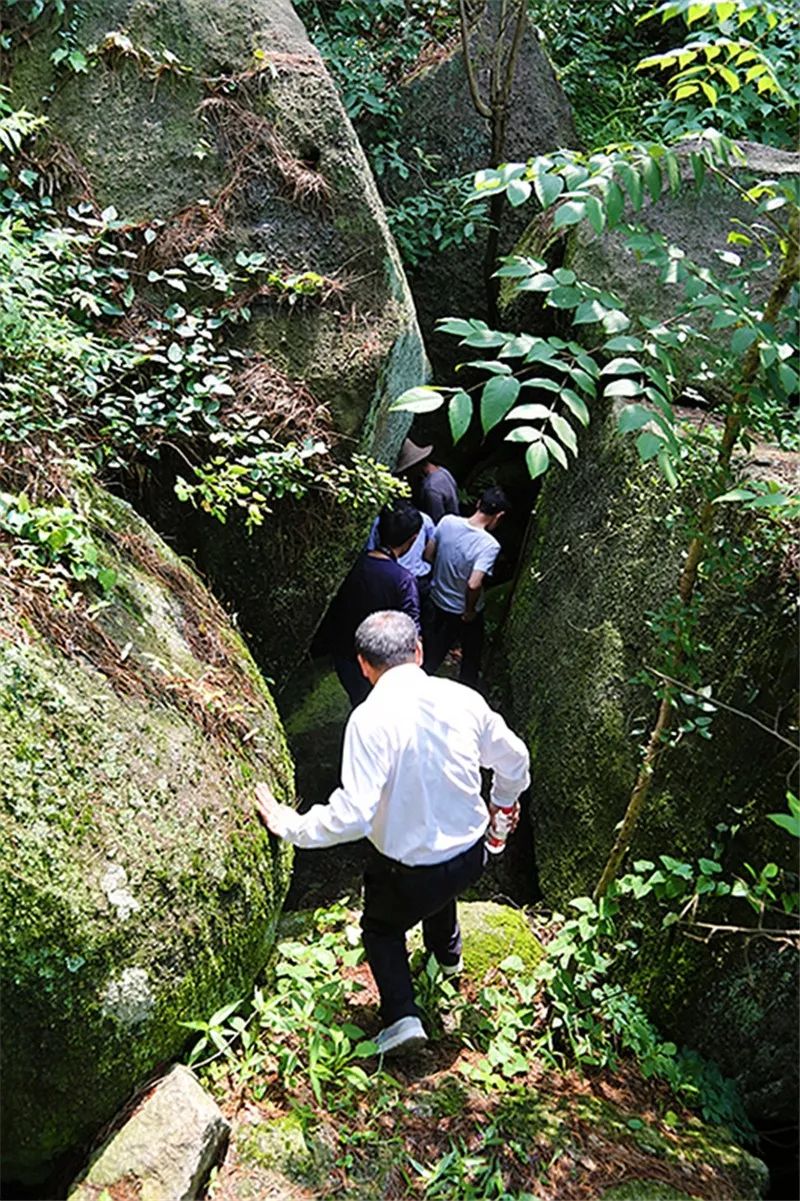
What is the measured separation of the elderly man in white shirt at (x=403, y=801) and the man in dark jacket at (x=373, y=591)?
2.23m

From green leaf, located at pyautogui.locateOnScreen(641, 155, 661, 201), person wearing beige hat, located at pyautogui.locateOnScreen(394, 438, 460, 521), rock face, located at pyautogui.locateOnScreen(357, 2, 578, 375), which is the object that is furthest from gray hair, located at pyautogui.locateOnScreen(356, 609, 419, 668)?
rock face, located at pyautogui.locateOnScreen(357, 2, 578, 375)

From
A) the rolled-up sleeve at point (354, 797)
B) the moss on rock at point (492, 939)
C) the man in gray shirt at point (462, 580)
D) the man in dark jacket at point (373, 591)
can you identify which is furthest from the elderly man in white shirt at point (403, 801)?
the man in gray shirt at point (462, 580)

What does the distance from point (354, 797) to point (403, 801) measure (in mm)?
216

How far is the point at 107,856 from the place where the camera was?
3.02 metres

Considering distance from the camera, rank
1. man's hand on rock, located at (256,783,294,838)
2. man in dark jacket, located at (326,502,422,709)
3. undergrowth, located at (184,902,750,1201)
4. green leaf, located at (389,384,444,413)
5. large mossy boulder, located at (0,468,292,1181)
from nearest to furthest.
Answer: green leaf, located at (389,384,444,413) → large mossy boulder, located at (0,468,292,1181) → undergrowth, located at (184,902,750,1201) → man's hand on rock, located at (256,783,294,838) → man in dark jacket, located at (326,502,422,709)

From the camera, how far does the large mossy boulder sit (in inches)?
111

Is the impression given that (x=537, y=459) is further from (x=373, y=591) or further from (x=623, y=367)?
(x=373, y=591)

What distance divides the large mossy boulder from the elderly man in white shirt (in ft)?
1.31

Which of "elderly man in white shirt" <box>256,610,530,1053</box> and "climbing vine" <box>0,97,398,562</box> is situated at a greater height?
"climbing vine" <box>0,97,398,562</box>

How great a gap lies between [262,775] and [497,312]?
5.02 metres

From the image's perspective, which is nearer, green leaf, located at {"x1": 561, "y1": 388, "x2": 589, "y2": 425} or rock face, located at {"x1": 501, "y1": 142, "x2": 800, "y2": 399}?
green leaf, located at {"x1": 561, "y1": 388, "x2": 589, "y2": 425}

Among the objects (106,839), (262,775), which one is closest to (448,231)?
(262,775)

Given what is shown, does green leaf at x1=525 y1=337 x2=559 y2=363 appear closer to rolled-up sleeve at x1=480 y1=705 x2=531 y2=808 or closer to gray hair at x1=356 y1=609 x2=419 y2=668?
gray hair at x1=356 y1=609 x2=419 y2=668

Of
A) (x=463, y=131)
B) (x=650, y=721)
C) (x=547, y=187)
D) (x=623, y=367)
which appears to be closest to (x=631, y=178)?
(x=547, y=187)
